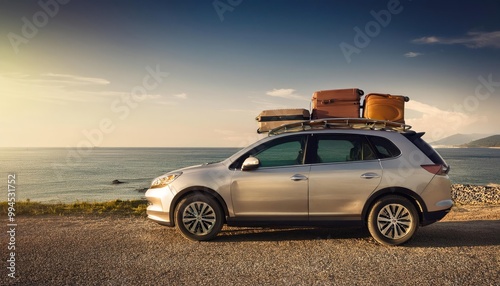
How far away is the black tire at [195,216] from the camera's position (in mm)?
6148

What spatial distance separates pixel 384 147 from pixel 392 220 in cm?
118

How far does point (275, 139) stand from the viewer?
20.7 feet

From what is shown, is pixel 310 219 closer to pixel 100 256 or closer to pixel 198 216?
pixel 198 216

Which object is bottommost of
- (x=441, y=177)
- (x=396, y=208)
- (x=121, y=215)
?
(x=121, y=215)

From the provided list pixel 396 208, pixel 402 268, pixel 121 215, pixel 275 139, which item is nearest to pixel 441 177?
pixel 396 208

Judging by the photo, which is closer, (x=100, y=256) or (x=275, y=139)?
(x=100, y=256)

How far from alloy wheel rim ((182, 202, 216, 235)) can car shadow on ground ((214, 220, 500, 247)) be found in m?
0.38

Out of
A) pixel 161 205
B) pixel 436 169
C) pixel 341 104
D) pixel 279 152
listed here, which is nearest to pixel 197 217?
pixel 161 205

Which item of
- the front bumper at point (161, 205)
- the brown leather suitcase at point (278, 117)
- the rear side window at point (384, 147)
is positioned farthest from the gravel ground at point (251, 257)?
the brown leather suitcase at point (278, 117)

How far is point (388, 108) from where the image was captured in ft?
23.4

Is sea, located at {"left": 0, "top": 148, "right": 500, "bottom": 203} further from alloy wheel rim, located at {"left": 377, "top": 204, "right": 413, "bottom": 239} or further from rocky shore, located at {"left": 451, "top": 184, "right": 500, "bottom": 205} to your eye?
rocky shore, located at {"left": 451, "top": 184, "right": 500, "bottom": 205}

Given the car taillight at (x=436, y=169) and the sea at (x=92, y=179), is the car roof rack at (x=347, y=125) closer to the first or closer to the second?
the car taillight at (x=436, y=169)

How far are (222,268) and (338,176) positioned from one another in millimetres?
2389

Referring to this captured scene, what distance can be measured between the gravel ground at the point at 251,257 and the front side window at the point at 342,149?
138 centimetres
